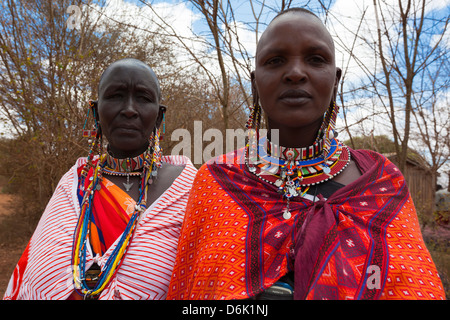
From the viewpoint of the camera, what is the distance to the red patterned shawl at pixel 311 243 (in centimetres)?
132

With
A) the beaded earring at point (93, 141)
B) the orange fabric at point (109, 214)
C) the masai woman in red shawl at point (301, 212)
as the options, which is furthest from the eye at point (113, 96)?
the masai woman in red shawl at point (301, 212)

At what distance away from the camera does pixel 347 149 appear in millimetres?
1723

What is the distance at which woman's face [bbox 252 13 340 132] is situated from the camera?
1.44m

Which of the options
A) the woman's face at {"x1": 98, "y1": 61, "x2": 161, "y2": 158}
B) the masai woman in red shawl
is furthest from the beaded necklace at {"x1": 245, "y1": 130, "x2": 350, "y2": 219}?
the woman's face at {"x1": 98, "y1": 61, "x2": 161, "y2": 158}

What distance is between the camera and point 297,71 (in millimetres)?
1418

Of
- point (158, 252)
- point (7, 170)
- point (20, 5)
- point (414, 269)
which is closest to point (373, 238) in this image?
point (414, 269)

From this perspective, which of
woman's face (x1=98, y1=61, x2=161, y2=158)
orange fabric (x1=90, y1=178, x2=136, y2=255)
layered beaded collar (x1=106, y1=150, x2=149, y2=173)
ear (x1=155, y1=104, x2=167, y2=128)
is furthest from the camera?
ear (x1=155, y1=104, x2=167, y2=128)

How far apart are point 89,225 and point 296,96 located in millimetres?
1317

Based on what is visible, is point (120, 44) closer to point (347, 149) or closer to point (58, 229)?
point (58, 229)

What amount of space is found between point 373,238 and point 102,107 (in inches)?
62.1

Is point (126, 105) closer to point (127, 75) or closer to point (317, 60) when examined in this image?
point (127, 75)

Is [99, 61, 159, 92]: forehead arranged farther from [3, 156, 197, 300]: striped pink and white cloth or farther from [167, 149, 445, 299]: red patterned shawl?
[167, 149, 445, 299]: red patterned shawl

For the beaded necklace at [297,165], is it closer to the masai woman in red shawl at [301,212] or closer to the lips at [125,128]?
the masai woman in red shawl at [301,212]

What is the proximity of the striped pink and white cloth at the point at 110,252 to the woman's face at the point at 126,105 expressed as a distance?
0.38 metres
